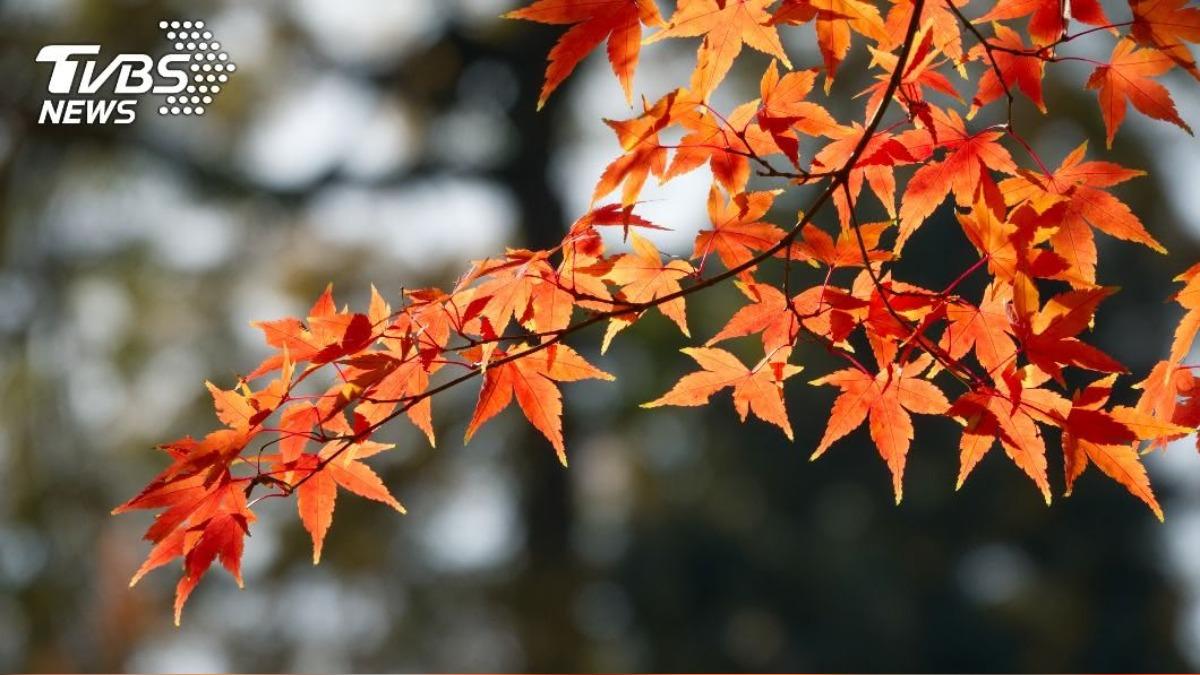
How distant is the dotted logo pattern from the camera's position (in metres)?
5.85

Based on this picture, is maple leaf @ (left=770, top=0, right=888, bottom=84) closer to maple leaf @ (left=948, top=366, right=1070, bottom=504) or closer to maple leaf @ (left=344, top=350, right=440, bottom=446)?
maple leaf @ (left=948, top=366, right=1070, bottom=504)

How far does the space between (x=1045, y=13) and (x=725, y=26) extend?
269mm

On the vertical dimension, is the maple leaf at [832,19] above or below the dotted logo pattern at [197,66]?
above

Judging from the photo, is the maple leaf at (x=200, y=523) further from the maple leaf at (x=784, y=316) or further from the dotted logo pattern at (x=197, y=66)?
the dotted logo pattern at (x=197, y=66)

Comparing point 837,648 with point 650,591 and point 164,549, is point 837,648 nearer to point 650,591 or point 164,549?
point 650,591

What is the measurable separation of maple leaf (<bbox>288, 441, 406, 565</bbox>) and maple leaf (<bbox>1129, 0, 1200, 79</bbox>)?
659 millimetres

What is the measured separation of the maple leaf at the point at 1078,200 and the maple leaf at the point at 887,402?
0.15m

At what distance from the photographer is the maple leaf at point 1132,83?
965 mm

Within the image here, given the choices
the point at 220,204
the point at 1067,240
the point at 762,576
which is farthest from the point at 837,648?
the point at 1067,240

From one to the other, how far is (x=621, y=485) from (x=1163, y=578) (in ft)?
9.21

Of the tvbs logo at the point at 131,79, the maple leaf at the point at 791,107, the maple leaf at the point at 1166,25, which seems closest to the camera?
the maple leaf at the point at 1166,25

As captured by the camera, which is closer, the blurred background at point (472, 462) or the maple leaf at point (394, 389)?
the maple leaf at point (394, 389)

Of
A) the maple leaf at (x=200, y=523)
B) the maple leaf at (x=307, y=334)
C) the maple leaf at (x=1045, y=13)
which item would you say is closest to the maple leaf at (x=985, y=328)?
the maple leaf at (x=1045, y=13)

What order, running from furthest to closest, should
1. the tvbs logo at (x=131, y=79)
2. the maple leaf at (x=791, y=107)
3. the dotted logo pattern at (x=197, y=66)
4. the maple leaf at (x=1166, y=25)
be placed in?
the dotted logo pattern at (x=197, y=66) → the tvbs logo at (x=131, y=79) → the maple leaf at (x=791, y=107) → the maple leaf at (x=1166, y=25)
